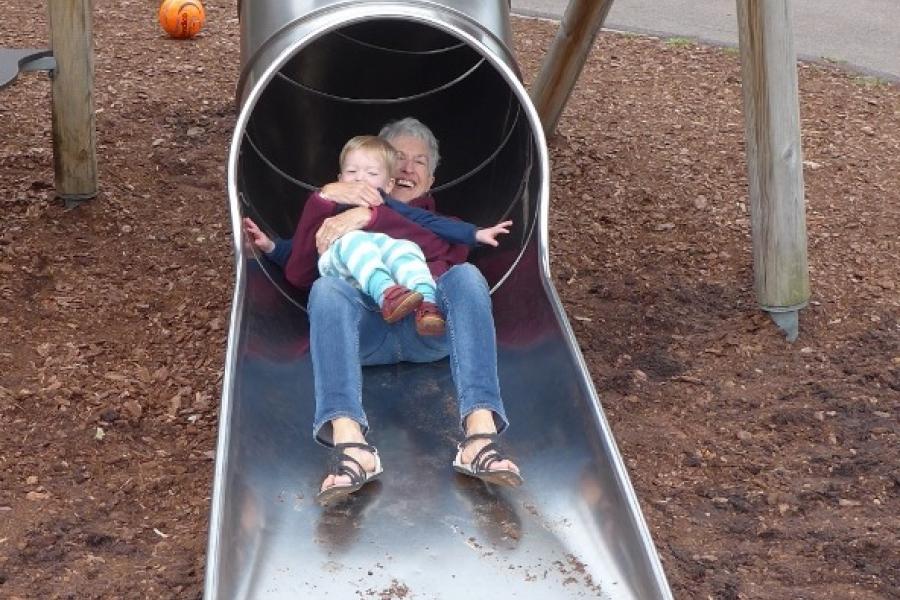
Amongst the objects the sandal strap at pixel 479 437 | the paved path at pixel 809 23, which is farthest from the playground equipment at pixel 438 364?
the paved path at pixel 809 23

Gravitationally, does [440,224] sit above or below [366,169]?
below

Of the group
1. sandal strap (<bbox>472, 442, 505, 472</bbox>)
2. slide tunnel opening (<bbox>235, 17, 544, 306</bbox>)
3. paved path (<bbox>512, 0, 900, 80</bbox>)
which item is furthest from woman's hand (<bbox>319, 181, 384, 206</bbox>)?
paved path (<bbox>512, 0, 900, 80</bbox>)

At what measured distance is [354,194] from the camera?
4.27 m

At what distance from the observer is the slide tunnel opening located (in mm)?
4957

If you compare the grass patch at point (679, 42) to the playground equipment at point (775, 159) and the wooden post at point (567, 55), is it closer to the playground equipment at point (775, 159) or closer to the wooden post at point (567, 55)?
the wooden post at point (567, 55)

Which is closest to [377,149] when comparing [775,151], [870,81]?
[775,151]

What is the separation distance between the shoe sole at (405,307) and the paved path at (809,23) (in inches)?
209

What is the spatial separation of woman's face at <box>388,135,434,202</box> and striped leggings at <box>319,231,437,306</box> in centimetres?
43

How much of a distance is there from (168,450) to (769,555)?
188 centimetres

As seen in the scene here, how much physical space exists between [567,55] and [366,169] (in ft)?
6.63

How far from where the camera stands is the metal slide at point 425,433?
126 inches

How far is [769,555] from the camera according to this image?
3768 mm

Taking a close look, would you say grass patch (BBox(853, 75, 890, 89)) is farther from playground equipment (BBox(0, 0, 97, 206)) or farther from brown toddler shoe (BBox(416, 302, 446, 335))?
brown toddler shoe (BBox(416, 302, 446, 335))

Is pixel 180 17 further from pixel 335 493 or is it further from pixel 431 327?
pixel 335 493
